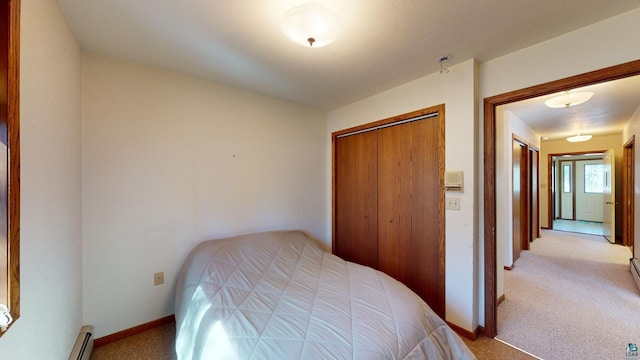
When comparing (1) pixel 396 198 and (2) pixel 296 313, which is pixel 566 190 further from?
(2) pixel 296 313

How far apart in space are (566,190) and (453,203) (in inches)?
348

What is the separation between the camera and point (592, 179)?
23.4 ft

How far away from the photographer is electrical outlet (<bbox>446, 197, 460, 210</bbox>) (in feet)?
6.70

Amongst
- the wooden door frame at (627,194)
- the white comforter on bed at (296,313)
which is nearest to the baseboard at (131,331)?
the white comforter on bed at (296,313)

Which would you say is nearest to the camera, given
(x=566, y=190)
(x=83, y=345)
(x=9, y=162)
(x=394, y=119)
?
(x=9, y=162)

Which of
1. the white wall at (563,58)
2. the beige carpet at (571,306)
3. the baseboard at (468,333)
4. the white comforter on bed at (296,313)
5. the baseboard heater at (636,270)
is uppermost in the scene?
the white wall at (563,58)

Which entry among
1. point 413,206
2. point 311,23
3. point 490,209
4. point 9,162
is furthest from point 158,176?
point 490,209

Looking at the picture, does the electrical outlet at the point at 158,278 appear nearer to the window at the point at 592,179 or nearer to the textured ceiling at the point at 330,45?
the textured ceiling at the point at 330,45

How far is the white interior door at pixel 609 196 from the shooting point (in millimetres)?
4863

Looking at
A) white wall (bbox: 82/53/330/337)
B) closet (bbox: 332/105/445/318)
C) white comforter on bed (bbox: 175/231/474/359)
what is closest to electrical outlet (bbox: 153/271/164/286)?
white wall (bbox: 82/53/330/337)

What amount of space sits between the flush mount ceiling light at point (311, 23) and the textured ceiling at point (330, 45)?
2.6 inches

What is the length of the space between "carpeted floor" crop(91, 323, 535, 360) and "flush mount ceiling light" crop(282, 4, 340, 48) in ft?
7.79

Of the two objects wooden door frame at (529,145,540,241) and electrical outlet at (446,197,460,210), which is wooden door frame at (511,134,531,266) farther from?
electrical outlet at (446,197,460,210)

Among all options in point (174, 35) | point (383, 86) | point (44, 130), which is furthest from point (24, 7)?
point (383, 86)
